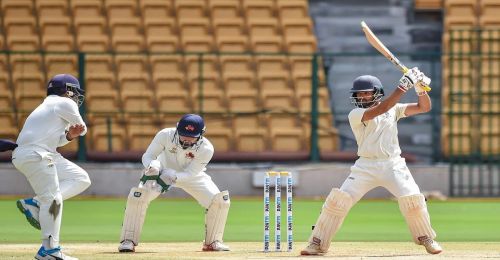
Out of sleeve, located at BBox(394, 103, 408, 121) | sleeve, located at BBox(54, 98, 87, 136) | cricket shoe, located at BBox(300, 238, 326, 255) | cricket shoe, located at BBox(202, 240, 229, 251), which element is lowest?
cricket shoe, located at BBox(202, 240, 229, 251)

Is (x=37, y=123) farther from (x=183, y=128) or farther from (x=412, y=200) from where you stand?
(x=412, y=200)

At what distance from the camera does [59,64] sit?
68.8ft

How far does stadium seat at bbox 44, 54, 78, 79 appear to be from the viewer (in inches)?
824

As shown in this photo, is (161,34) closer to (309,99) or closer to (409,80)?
(309,99)

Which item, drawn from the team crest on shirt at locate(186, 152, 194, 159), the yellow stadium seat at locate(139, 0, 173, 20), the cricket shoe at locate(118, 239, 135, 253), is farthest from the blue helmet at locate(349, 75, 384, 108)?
the yellow stadium seat at locate(139, 0, 173, 20)

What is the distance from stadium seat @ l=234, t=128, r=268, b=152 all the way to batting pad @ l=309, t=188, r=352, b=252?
9472mm

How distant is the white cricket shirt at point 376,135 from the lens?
1130 centimetres

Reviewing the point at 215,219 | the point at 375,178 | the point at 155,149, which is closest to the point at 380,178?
the point at 375,178

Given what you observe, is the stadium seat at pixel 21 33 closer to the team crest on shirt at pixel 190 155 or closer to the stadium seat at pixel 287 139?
the stadium seat at pixel 287 139

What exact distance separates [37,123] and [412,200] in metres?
3.25

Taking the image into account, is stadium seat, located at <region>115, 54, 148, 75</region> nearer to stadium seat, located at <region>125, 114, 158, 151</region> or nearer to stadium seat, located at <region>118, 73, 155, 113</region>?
stadium seat, located at <region>118, 73, 155, 113</region>

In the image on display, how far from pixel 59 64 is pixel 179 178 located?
9.58 m

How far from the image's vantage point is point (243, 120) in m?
20.9

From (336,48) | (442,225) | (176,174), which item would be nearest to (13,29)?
(336,48)
